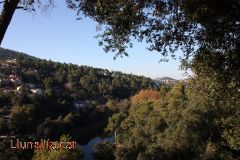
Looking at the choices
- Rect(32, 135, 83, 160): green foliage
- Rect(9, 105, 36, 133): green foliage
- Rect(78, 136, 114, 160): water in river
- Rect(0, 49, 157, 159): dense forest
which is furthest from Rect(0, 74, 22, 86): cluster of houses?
Rect(32, 135, 83, 160): green foliage

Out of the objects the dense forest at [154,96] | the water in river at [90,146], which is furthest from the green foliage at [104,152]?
the water in river at [90,146]

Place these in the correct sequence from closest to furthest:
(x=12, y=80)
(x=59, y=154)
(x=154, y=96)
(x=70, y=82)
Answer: (x=59, y=154) → (x=154, y=96) → (x=12, y=80) → (x=70, y=82)

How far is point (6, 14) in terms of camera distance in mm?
4566

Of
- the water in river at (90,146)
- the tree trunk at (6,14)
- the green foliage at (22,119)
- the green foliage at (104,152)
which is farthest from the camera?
the water in river at (90,146)

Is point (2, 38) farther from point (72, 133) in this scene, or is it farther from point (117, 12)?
point (72, 133)

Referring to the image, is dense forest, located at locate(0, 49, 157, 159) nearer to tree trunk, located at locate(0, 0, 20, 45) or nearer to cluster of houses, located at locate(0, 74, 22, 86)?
cluster of houses, located at locate(0, 74, 22, 86)

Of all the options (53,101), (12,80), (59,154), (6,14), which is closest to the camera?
(6,14)

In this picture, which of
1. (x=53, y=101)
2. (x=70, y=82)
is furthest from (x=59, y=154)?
(x=70, y=82)

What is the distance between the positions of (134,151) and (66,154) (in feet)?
17.5

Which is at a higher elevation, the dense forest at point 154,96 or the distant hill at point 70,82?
the distant hill at point 70,82

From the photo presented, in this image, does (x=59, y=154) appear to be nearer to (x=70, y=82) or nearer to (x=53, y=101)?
(x=53, y=101)

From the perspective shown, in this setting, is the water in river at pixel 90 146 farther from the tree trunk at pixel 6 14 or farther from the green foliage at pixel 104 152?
the tree trunk at pixel 6 14

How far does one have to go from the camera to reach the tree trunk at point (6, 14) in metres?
4.52

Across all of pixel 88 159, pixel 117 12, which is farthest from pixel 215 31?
pixel 88 159
